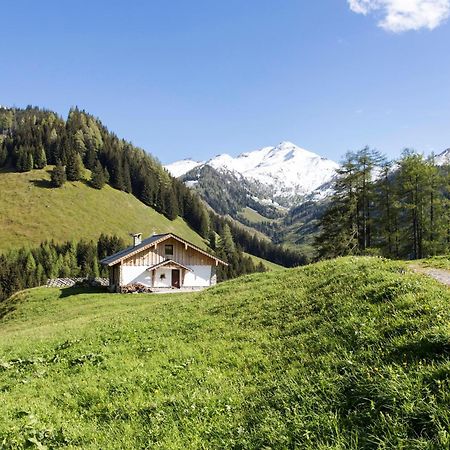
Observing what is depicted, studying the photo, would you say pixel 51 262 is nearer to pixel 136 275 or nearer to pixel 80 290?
pixel 80 290

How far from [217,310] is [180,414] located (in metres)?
10.3

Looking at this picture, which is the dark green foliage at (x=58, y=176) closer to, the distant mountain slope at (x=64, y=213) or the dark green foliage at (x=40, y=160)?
the distant mountain slope at (x=64, y=213)

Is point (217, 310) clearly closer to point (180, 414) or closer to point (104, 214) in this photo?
point (180, 414)

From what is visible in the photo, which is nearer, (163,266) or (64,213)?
(163,266)

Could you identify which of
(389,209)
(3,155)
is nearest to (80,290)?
(389,209)

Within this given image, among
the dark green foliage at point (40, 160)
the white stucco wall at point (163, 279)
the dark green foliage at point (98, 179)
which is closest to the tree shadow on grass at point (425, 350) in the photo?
the white stucco wall at point (163, 279)

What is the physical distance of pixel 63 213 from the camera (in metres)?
154

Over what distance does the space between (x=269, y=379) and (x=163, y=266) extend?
52.3 meters

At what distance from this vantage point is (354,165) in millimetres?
50375

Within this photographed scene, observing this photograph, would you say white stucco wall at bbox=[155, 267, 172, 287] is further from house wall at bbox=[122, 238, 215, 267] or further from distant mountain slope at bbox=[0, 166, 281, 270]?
distant mountain slope at bbox=[0, 166, 281, 270]

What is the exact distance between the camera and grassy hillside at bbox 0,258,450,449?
19.5 ft

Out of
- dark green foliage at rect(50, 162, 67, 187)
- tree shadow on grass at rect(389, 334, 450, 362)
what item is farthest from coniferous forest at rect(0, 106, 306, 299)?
tree shadow on grass at rect(389, 334, 450, 362)

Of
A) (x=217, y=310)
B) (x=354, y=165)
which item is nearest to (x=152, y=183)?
(x=354, y=165)

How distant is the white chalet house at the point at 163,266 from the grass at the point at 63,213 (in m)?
75.7
